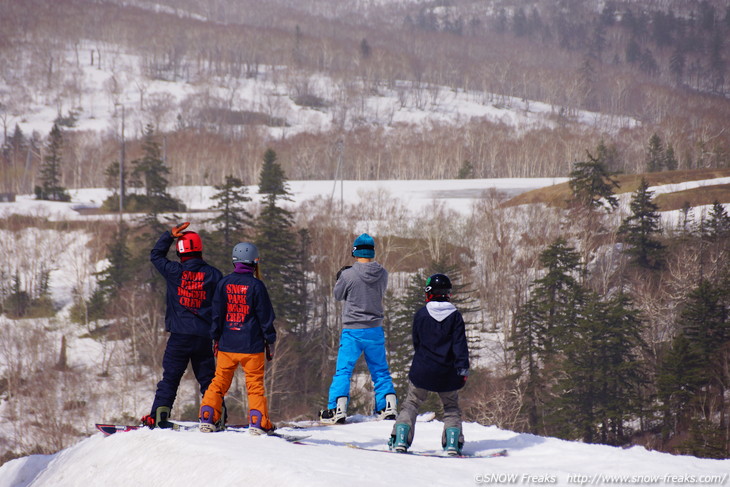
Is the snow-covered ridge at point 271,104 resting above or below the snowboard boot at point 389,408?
above

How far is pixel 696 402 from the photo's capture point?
1340 inches

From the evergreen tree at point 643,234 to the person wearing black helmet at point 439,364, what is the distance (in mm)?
47867

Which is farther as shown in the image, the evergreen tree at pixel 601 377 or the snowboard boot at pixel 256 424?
the evergreen tree at pixel 601 377

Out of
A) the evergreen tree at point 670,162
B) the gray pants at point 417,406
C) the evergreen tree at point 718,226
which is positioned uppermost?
the evergreen tree at point 670,162

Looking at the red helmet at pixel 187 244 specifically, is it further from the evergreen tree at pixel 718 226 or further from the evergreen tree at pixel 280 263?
the evergreen tree at pixel 718 226

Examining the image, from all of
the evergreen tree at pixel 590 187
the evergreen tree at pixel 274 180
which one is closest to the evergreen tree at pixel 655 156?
the evergreen tree at pixel 590 187

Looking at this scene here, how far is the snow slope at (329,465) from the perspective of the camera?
5.73 metres

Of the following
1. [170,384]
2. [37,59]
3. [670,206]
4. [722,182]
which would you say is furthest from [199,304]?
[37,59]

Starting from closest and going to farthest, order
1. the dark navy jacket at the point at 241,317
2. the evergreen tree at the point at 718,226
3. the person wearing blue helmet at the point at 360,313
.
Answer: the dark navy jacket at the point at 241,317
the person wearing blue helmet at the point at 360,313
the evergreen tree at the point at 718,226

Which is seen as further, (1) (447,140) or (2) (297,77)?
(2) (297,77)

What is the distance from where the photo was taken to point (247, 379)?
717 centimetres

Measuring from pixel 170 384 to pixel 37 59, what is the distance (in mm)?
215743

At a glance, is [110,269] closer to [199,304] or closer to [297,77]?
[199,304]

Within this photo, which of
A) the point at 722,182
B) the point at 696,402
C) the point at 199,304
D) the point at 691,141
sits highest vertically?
the point at 691,141
